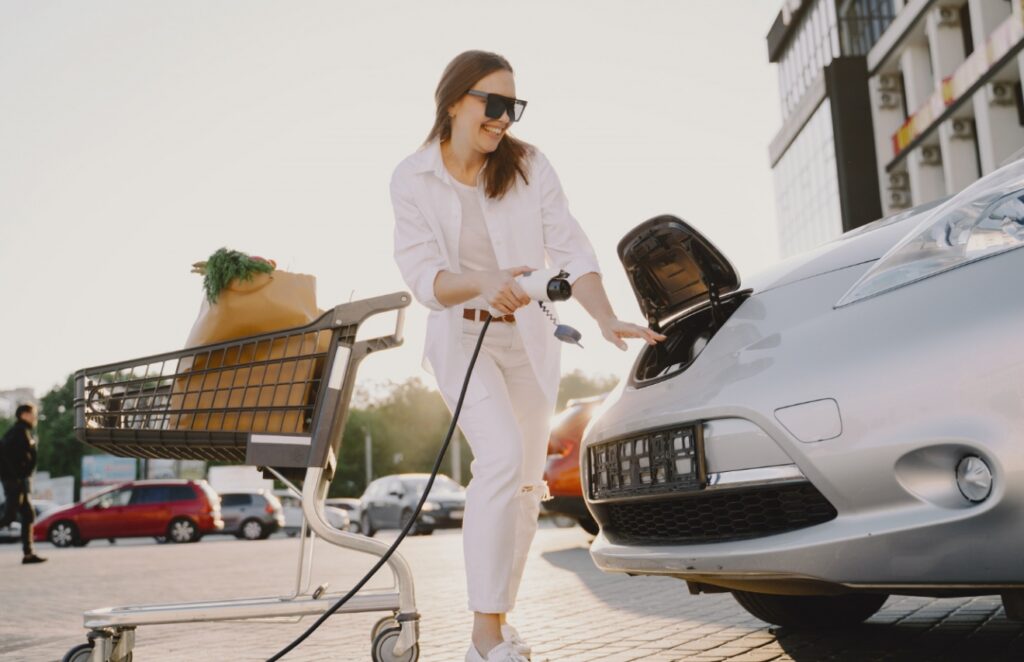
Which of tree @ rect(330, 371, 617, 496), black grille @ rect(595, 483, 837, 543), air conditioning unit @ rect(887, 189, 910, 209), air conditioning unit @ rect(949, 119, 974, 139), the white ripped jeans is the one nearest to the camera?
black grille @ rect(595, 483, 837, 543)

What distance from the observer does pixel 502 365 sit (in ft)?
10.8

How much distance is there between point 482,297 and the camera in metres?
3.04

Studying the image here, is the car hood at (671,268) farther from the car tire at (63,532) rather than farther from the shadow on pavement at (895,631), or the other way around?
the car tire at (63,532)

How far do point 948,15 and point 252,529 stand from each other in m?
23.7

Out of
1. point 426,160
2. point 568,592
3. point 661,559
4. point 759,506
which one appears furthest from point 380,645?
point 568,592

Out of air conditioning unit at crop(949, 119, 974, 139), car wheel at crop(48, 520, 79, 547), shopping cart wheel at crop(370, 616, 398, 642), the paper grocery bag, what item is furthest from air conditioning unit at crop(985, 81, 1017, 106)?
shopping cart wheel at crop(370, 616, 398, 642)

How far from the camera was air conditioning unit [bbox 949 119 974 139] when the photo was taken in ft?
91.8

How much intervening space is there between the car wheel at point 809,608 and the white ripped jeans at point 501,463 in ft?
3.38

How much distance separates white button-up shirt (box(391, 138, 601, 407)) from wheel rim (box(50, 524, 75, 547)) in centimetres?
2532

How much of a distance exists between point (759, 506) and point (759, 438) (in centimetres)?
19

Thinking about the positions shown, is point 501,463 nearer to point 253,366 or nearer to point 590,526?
point 253,366

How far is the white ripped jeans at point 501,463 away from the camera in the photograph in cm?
305

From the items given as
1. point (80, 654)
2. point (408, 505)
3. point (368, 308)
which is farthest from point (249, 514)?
point (368, 308)

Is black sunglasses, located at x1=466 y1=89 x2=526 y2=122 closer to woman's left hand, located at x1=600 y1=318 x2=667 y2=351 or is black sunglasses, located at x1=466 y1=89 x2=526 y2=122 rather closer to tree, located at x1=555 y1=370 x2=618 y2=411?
woman's left hand, located at x1=600 y1=318 x2=667 y2=351
